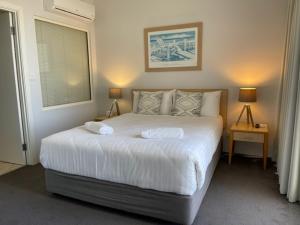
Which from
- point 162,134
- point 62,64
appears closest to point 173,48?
point 62,64

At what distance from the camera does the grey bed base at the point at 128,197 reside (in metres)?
1.92

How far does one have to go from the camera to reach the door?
3170 mm

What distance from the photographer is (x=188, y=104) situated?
3.59m

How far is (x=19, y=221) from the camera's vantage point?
2117mm

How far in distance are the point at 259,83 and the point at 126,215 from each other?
2654 millimetres

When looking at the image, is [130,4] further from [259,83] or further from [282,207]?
[282,207]

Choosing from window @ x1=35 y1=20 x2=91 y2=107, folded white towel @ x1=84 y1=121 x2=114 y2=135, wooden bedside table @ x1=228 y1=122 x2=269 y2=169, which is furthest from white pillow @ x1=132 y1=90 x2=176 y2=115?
window @ x1=35 y1=20 x2=91 y2=107

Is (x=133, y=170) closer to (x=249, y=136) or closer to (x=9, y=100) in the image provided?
(x=249, y=136)

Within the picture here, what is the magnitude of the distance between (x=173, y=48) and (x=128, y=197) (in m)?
2.63

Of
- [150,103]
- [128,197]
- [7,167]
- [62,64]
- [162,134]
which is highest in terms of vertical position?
→ [62,64]

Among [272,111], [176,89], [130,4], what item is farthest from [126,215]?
[130,4]

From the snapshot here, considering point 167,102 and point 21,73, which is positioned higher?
point 21,73

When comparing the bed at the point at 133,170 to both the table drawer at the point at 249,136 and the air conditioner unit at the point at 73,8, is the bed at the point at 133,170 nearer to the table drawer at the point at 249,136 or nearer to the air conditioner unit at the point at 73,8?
the table drawer at the point at 249,136

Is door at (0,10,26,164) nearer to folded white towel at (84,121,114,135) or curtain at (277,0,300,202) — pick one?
folded white towel at (84,121,114,135)
